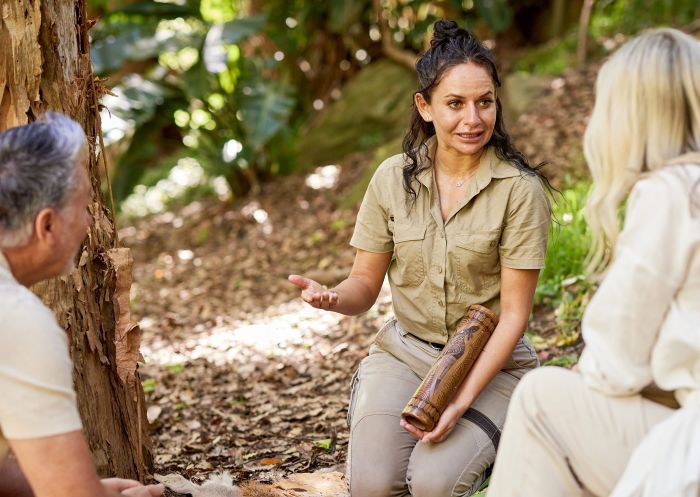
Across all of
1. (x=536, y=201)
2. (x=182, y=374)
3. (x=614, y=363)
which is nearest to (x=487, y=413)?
(x=536, y=201)

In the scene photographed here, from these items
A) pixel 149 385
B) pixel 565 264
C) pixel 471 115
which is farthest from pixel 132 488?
pixel 565 264

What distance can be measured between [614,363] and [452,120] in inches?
51.3

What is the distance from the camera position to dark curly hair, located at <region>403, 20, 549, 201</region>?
316 centimetres

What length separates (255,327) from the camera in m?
6.07

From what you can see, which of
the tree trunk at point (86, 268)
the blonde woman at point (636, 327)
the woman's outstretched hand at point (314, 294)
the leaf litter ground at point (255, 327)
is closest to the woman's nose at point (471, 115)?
the woman's outstretched hand at point (314, 294)

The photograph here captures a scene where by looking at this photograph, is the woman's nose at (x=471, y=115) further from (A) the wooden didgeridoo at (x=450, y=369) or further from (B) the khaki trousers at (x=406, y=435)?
(B) the khaki trousers at (x=406, y=435)

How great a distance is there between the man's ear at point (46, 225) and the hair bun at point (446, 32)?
1718mm

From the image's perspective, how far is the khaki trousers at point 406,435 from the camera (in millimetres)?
2910

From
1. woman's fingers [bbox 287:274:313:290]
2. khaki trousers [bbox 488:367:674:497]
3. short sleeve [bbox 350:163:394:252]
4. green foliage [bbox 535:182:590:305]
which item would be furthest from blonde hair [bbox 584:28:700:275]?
green foliage [bbox 535:182:590:305]

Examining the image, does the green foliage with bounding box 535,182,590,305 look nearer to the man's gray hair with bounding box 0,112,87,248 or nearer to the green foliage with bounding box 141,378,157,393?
the green foliage with bounding box 141,378,157,393

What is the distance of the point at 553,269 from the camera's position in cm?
516

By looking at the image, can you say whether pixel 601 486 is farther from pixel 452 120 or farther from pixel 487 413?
pixel 452 120

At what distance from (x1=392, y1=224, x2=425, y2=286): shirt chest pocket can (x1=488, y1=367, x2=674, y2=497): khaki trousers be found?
1.05 m

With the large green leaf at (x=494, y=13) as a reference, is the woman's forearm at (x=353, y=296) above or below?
below
